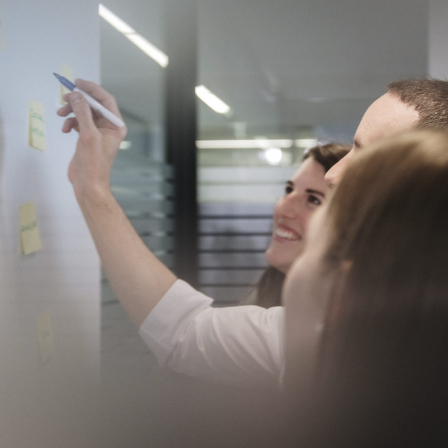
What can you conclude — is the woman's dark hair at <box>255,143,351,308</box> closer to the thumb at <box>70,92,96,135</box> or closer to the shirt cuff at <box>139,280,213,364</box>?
the shirt cuff at <box>139,280,213,364</box>

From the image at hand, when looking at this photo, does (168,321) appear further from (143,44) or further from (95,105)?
(143,44)

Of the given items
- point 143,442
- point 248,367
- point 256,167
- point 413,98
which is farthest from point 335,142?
point 143,442

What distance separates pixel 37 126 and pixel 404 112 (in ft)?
1.81

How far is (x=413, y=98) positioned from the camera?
0.69 metres

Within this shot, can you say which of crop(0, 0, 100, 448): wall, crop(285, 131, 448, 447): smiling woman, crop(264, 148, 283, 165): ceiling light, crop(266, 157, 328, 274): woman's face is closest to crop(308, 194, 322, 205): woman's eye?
crop(266, 157, 328, 274): woman's face

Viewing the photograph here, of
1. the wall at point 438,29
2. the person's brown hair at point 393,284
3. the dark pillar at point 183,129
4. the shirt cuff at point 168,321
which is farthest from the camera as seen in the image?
the dark pillar at point 183,129

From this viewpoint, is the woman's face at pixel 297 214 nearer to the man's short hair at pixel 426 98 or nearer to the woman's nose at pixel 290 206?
the woman's nose at pixel 290 206

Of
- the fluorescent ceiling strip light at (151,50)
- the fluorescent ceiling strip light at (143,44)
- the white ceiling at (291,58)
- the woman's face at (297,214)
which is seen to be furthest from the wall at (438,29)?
the fluorescent ceiling strip light at (143,44)

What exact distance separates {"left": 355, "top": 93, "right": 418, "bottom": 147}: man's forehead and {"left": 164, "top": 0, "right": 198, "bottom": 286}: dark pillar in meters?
0.93

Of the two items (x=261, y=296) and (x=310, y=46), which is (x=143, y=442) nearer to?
(x=261, y=296)

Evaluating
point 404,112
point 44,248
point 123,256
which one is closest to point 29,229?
point 44,248

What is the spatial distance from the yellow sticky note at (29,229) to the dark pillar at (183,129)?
874mm

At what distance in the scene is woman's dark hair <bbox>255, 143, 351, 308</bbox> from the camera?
1212 mm

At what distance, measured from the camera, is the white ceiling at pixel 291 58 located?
149 centimetres
